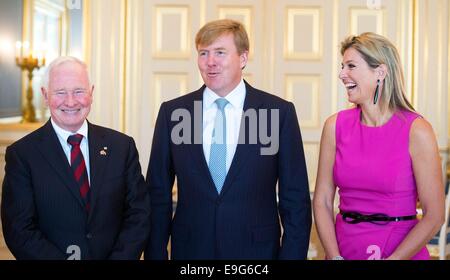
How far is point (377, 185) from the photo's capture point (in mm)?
1801

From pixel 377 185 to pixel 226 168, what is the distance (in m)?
0.43

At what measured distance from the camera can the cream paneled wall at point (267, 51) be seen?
4.21m

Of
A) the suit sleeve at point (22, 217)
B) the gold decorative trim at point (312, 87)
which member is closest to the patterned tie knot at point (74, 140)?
the suit sleeve at point (22, 217)

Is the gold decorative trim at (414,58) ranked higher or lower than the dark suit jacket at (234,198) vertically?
higher

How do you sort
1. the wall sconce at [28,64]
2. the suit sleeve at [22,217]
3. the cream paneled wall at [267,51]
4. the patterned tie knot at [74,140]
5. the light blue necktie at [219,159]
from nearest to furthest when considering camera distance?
the suit sleeve at [22,217], the patterned tie knot at [74,140], the light blue necktie at [219,159], the cream paneled wall at [267,51], the wall sconce at [28,64]

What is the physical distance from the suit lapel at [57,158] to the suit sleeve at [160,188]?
0.88 ft

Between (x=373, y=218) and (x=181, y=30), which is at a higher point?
(x=181, y=30)

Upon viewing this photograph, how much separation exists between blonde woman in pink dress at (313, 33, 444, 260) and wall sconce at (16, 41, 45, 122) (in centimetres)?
302

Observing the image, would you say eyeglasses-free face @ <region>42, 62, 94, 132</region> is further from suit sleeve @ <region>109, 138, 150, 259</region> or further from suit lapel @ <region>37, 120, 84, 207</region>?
suit sleeve @ <region>109, 138, 150, 259</region>

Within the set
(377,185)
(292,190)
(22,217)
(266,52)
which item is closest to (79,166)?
(22,217)

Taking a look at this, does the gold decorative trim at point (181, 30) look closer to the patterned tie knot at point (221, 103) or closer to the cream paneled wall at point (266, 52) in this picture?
the cream paneled wall at point (266, 52)

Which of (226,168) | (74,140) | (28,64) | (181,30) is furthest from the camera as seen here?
(28,64)

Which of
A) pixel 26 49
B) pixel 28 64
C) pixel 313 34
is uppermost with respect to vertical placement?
pixel 313 34

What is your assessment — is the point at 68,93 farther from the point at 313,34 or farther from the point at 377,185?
the point at 313,34
